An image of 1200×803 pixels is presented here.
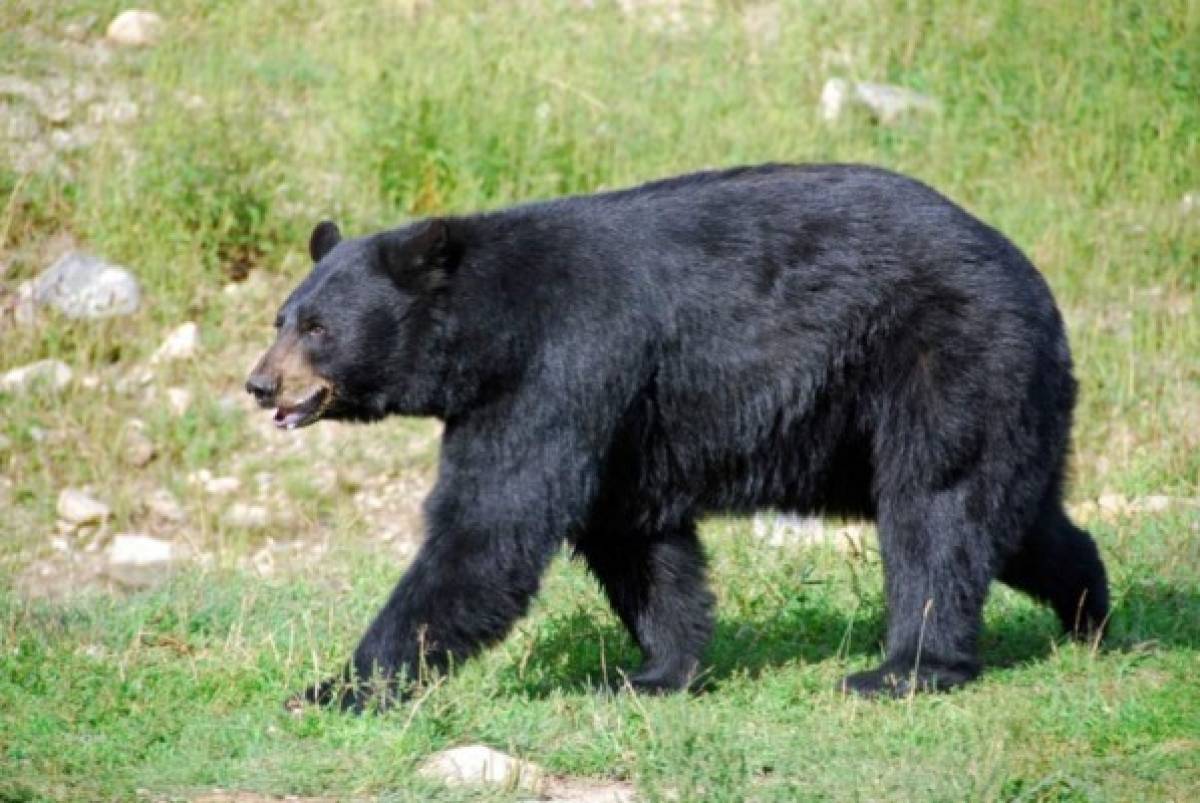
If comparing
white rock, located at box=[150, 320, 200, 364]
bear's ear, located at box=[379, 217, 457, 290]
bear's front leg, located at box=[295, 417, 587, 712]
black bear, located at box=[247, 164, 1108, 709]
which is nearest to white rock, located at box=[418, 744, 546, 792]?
bear's front leg, located at box=[295, 417, 587, 712]

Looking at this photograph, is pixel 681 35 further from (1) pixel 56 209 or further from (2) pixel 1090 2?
(1) pixel 56 209

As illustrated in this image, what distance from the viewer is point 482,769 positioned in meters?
5.11

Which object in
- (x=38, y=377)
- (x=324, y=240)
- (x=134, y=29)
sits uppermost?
(x=324, y=240)

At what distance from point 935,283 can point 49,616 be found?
3634 millimetres

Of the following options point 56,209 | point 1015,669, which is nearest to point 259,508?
point 56,209

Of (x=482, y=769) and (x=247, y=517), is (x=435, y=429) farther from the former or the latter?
(x=482, y=769)

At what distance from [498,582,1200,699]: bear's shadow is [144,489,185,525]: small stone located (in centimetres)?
389

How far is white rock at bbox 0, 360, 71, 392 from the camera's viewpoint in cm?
1104

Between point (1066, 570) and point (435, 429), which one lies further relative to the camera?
point (435, 429)

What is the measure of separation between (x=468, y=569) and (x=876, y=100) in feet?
23.9

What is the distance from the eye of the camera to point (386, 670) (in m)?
5.86

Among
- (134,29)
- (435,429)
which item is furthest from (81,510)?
(134,29)

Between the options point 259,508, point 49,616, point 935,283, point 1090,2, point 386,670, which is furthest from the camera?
point 1090,2

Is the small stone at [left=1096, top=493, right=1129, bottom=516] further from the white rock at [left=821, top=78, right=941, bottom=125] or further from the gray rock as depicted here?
the gray rock
